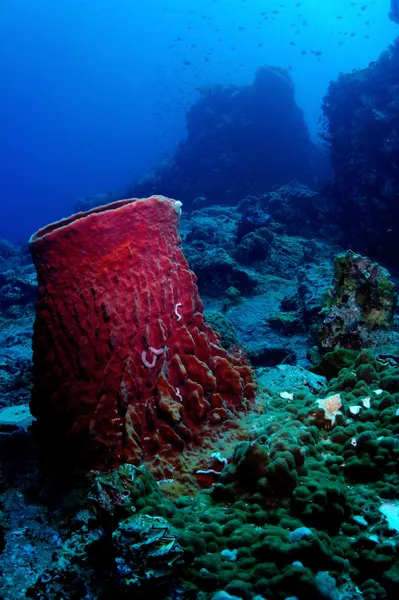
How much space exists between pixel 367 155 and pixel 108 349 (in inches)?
A: 524

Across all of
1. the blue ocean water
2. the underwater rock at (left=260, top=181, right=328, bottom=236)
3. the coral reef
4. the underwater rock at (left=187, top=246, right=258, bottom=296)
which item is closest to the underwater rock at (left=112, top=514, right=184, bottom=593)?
the coral reef

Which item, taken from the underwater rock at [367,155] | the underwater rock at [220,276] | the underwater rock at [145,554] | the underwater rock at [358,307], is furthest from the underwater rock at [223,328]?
the underwater rock at [367,155]

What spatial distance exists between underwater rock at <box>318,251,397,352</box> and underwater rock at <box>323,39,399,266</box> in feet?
24.6

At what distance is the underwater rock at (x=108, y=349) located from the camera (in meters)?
2.51

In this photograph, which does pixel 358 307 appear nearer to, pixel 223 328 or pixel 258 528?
pixel 223 328

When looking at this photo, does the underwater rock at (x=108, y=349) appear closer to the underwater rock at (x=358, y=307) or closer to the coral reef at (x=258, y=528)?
the coral reef at (x=258, y=528)

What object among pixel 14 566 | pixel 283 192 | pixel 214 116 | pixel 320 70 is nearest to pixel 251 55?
pixel 320 70

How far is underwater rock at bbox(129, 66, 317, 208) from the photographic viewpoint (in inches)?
936

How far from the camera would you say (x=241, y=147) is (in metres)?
24.2

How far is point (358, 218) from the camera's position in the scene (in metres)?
12.6

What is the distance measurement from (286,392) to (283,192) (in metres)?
13.8

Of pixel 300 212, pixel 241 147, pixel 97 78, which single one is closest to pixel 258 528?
pixel 300 212

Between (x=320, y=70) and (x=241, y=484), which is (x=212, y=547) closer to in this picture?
(x=241, y=484)

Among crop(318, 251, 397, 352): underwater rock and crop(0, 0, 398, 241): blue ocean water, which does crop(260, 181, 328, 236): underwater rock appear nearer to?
crop(318, 251, 397, 352): underwater rock
